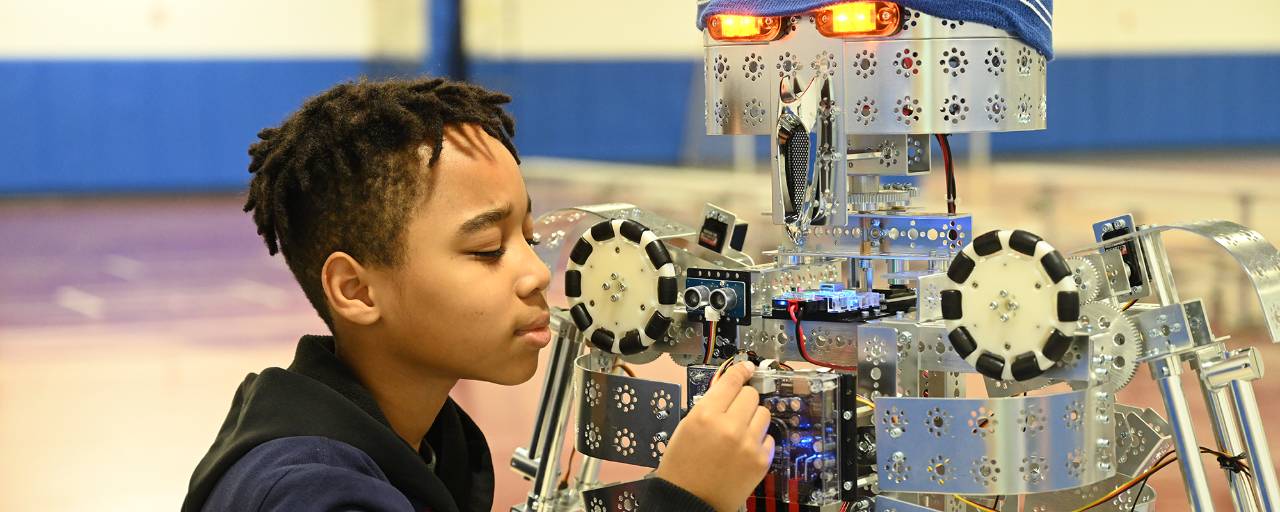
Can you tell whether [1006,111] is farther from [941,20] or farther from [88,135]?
[88,135]

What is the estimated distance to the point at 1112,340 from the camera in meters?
1.93

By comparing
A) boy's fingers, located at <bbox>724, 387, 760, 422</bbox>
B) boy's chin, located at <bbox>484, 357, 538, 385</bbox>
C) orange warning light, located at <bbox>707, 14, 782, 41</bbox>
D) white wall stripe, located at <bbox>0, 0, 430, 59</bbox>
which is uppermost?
white wall stripe, located at <bbox>0, 0, 430, 59</bbox>

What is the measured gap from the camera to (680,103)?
38.6 feet

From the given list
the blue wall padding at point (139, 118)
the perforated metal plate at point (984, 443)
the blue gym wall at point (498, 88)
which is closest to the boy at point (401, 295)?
the perforated metal plate at point (984, 443)

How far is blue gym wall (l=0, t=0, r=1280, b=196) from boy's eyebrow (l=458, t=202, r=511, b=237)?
9.11 m

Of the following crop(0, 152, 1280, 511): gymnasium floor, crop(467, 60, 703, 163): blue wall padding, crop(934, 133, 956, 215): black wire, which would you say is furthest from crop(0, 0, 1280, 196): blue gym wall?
crop(934, 133, 956, 215): black wire

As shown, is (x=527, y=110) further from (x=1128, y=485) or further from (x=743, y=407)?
(x=743, y=407)

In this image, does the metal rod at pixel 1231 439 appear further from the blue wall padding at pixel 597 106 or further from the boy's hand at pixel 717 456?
the blue wall padding at pixel 597 106

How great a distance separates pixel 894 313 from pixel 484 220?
753mm

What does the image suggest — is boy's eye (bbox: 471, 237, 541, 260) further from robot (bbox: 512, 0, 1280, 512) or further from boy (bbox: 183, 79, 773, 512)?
robot (bbox: 512, 0, 1280, 512)

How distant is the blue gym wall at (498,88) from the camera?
11.3 meters

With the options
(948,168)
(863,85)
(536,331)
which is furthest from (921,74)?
(536,331)

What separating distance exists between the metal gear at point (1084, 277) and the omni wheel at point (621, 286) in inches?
23.0

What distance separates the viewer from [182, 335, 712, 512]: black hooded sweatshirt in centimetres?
152
